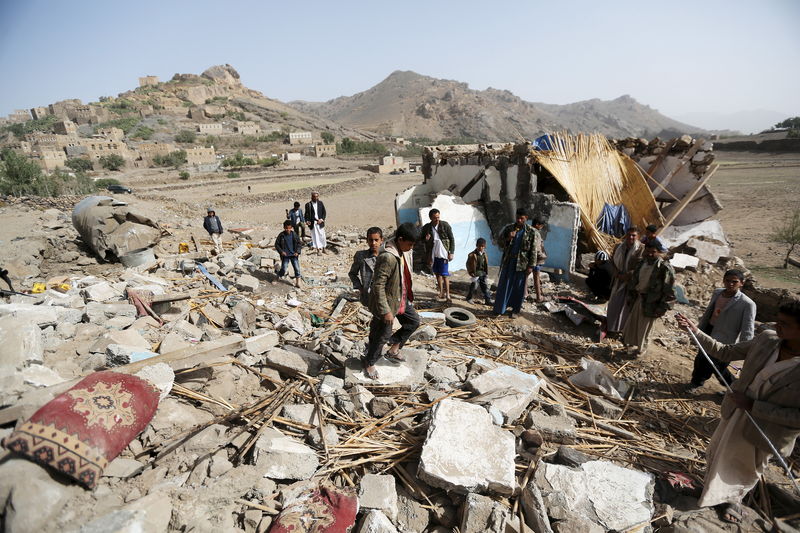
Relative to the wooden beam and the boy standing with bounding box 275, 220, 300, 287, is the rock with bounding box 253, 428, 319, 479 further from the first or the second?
the wooden beam

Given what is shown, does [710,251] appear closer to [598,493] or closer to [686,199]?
[686,199]

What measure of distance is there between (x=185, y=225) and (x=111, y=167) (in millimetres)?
38547

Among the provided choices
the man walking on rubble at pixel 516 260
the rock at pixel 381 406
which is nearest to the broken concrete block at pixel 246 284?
the rock at pixel 381 406

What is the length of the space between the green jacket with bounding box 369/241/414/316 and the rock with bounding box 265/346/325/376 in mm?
999

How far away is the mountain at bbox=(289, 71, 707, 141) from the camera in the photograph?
105812mm

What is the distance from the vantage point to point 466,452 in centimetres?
259

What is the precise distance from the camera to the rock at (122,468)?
2281 mm

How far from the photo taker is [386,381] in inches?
137

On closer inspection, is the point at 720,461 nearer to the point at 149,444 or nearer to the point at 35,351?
the point at 149,444

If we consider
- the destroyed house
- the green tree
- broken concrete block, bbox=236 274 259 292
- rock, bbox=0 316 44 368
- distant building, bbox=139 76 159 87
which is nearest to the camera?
rock, bbox=0 316 44 368

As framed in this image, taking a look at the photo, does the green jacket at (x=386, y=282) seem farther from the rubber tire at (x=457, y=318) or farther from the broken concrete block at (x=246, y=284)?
the broken concrete block at (x=246, y=284)

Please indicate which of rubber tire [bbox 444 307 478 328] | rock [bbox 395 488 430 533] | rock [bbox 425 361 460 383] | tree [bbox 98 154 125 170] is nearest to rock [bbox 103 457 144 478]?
rock [bbox 395 488 430 533]

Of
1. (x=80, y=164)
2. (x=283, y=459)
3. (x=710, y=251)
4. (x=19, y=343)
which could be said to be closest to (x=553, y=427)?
(x=283, y=459)

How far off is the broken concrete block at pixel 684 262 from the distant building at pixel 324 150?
5112cm
